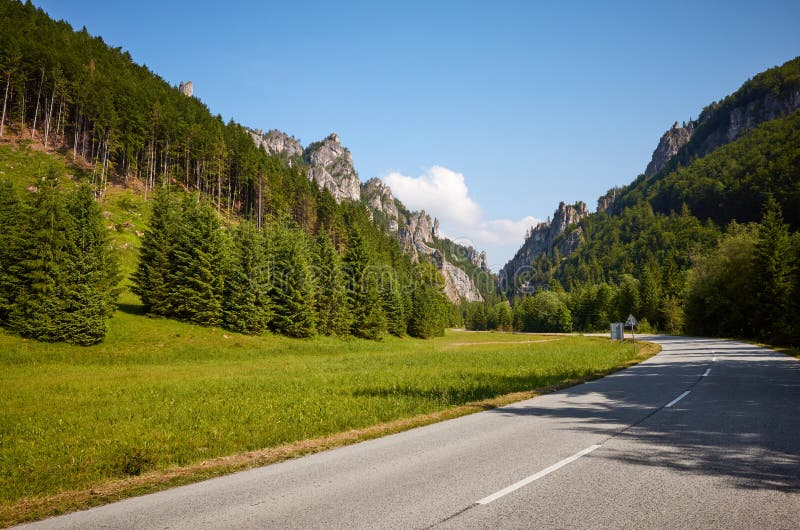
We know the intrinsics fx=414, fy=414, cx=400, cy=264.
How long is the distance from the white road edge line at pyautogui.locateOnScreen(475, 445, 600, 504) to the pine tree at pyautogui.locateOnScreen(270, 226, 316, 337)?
1692 inches

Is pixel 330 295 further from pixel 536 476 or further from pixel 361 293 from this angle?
pixel 536 476

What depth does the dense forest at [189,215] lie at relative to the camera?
138 feet

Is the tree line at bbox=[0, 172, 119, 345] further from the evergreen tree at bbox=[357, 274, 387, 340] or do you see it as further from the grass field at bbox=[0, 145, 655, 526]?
the evergreen tree at bbox=[357, 274, 387, 340]

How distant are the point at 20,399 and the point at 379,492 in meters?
18.7

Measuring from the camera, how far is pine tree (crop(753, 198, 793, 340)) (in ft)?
147

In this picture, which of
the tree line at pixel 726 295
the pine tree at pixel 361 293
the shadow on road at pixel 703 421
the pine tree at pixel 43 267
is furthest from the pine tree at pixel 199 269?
the tree line at pixel 726 295

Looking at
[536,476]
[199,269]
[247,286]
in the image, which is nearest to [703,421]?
[536,476]

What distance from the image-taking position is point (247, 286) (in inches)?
1779

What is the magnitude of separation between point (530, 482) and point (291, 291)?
44.8 m

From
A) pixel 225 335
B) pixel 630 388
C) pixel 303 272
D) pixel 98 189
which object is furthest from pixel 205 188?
pixel 630 388

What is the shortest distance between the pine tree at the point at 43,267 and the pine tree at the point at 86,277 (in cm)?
43

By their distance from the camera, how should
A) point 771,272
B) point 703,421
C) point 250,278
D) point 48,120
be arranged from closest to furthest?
point 703,421 → point 250,278 → point 771,272 → point 48,120

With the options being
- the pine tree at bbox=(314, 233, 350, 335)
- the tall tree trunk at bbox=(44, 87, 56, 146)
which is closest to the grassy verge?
the pine tree at bbox=(314, 233, 350, 335)

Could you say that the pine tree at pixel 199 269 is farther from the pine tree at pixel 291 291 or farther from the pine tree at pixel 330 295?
the pine tree at pixel 330 295
